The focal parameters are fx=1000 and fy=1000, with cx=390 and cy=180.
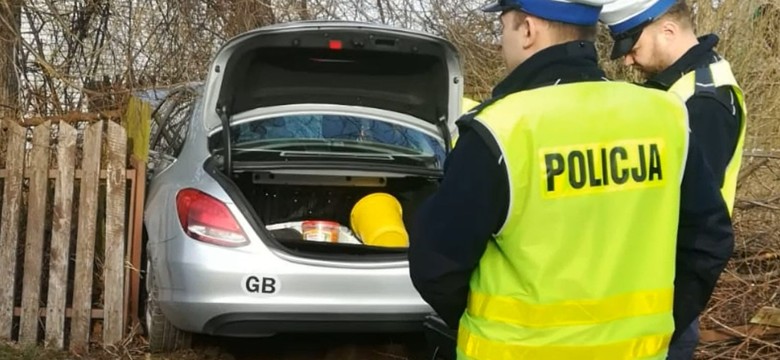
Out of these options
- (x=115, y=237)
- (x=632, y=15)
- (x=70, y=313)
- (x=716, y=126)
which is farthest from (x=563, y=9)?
(x=70, y=313)

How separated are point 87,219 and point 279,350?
4.52 ft

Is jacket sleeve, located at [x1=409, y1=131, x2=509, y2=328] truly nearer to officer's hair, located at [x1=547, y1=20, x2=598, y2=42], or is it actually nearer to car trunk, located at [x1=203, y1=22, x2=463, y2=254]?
officer's hair, located at [x1=547, y1=20, x2=598, y2=42]

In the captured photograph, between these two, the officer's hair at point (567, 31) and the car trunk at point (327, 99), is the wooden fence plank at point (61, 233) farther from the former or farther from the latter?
the officer's hair at point (567, 31)

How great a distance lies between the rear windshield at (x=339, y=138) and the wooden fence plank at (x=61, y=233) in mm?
1244

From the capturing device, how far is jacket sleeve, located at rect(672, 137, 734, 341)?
7.55 ft

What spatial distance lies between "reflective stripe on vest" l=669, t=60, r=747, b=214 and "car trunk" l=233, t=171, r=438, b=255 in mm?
2246

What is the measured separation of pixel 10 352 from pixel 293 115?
2051mm

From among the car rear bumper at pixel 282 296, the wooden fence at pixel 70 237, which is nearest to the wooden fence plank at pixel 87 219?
the wooden fence at pixel 70 237

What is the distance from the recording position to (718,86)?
9.87 feet

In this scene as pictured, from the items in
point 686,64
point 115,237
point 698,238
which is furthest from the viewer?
point 115,237

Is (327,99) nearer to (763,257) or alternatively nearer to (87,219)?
(87,219)

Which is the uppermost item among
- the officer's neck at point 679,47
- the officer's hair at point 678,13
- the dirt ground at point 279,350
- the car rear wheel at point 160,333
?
the officer's hair at point 678,13

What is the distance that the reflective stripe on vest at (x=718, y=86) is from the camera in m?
2.97

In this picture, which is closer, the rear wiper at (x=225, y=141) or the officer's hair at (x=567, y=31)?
the officer's hair at (x=567, y=31)
